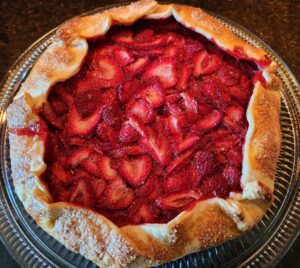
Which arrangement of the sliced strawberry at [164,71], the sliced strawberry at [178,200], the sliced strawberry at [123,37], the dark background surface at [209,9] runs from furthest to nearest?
the dark background surface at [209,9]
the sliced strawberry at [123,37]
the sliced strawberry at [164,71]
the sliced strawberry at [178,200]

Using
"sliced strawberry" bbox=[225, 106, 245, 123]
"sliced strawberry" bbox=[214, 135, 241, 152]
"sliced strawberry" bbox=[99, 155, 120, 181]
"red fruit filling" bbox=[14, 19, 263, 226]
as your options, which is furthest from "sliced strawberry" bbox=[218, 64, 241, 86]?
"sliced strawberry" bbox=[99, 155, 120, 181]

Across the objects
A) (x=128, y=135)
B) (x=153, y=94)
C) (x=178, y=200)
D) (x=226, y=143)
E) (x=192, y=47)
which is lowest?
(x=178, y=200)

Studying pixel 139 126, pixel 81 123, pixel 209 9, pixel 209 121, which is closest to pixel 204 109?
pixel 209 121

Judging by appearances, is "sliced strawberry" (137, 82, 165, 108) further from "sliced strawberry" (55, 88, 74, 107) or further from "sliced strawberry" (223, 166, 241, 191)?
"sliced strawberry" (223, 166, 241, 191)

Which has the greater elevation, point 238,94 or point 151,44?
point 151,44

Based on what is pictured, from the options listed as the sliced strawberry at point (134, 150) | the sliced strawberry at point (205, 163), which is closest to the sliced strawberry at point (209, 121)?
the sliced strawberry at point (205, 163)

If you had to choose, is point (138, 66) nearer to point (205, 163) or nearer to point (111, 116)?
point (111, 116)

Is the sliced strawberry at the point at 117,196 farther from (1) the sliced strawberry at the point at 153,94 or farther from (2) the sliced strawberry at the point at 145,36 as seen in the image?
(2) the sliced strawberry at the point at 145,36
